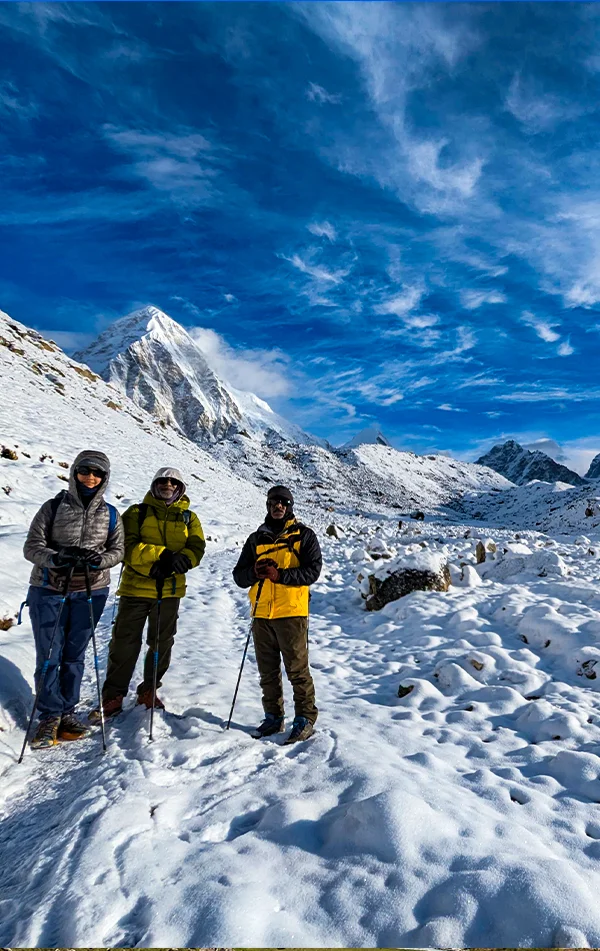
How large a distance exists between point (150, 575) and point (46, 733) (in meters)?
1.81

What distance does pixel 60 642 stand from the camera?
5.10m

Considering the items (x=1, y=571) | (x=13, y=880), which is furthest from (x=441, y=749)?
(x=1, y=571)

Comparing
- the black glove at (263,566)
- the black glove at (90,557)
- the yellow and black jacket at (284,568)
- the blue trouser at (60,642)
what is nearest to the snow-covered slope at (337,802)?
the blue trouser at (60,642)

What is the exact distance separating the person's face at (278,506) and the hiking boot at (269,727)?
7.10 feet

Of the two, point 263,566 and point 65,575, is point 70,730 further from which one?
point 263,566

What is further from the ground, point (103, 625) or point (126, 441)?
point (126, 441)

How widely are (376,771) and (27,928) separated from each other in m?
2.53

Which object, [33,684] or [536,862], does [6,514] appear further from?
[536,862]

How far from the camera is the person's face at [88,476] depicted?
507cm

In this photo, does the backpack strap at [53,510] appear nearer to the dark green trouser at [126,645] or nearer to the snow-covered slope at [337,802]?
the dark green trouser at [126,645]

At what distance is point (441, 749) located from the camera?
16.8ft

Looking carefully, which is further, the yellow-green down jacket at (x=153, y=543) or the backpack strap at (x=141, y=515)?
the backpack strap at (x=141, y=515)

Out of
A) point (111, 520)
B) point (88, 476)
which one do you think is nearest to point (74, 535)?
point (111, 520)

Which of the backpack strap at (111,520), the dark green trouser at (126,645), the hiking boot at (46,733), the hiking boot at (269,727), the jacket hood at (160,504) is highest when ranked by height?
the jacket hood at (160,504)
